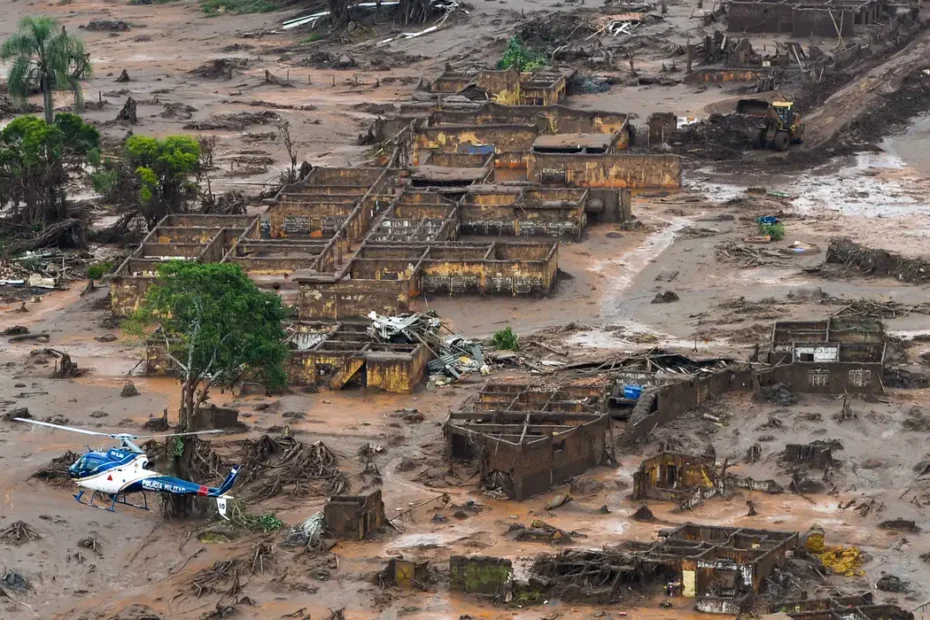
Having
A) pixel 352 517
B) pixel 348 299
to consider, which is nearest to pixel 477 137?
pixel 348 299

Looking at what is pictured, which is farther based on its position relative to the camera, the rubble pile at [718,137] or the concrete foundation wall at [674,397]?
the rubble pile at [718,137]

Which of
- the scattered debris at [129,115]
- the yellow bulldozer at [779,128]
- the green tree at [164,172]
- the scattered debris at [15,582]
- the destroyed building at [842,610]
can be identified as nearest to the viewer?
the destroyed building at [842,610]

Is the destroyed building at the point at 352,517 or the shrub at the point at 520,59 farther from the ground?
the shrub at the point at 520,59

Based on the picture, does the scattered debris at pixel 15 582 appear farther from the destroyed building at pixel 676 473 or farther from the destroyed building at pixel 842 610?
the destroyed building at pixel 842 610

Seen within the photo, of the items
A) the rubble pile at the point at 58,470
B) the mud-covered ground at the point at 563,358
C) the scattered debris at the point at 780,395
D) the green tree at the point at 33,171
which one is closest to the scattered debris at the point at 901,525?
the mud-covered ground at the point at 563,358

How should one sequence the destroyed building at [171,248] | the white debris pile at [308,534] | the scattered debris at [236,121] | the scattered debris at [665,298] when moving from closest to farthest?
1. the white debris pile at [308,534]
2. the destroyed building at [171,248]
3. the scattered debris at [665,298]
4. the scattered debris at [236,121]

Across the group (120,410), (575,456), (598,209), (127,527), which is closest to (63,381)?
(120,410)

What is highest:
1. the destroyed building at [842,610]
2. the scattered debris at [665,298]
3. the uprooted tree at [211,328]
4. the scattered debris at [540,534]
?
the uprooted tree at [211,328]

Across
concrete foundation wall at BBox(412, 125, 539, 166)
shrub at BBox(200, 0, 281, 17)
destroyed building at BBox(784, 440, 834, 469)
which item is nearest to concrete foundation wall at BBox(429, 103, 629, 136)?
concrete foundation wall at BBox(412, 125, 539, 166)
